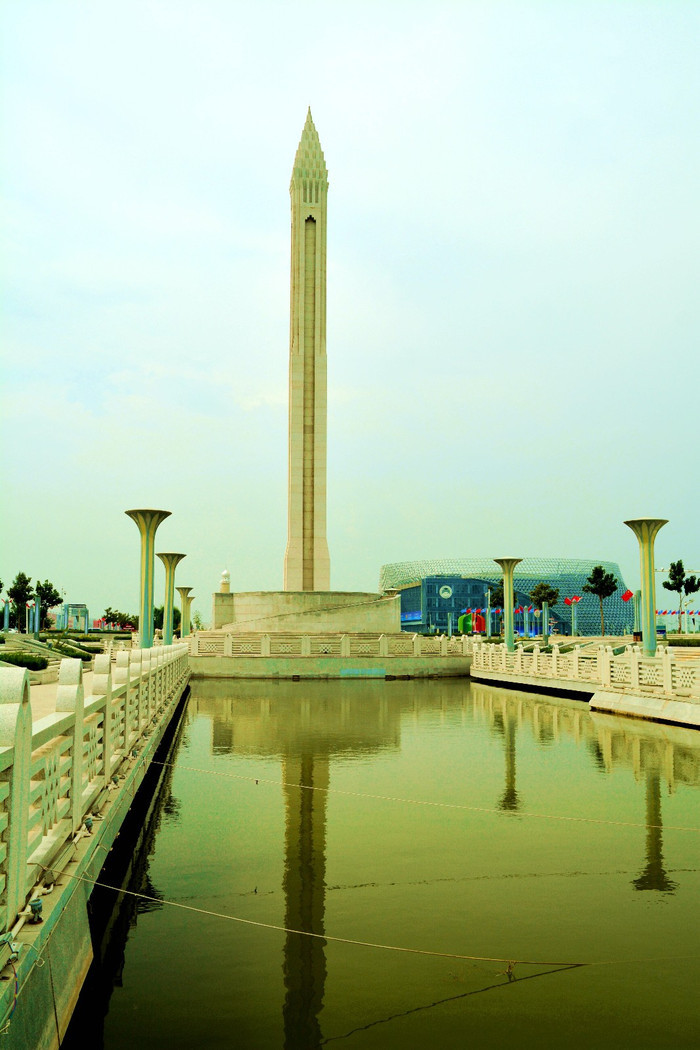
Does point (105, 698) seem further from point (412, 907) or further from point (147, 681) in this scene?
point (147, 681)

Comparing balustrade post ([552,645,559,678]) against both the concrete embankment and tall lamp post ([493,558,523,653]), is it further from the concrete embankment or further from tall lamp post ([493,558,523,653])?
the concrete embankment

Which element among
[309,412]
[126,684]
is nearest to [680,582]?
[309,412]

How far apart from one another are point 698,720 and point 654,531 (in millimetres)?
7813

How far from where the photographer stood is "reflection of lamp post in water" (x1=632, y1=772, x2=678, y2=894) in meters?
5.98

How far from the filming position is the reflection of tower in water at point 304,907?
3.97 m

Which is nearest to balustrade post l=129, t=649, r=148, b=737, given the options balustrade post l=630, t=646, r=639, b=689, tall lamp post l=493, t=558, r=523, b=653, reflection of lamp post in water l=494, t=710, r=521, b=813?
reflection of lamp post in water l=494, t=710, r=521, b=813

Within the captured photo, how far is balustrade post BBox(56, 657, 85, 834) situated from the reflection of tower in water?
1463 mm

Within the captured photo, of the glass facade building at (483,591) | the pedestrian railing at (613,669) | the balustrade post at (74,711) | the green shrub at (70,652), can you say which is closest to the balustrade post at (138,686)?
the balustrade post at (74,711)

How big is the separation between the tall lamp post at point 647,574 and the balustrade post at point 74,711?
1791cm

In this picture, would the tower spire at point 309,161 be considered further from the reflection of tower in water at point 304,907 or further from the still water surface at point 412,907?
the reflection of tower in water at point 304,907

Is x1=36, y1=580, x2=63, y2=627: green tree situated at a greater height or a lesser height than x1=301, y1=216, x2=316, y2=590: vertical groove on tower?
lesser

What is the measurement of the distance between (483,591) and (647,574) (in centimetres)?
8233

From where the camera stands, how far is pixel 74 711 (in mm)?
4617

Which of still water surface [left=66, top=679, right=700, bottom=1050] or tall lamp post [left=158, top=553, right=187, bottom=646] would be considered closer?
still water surface [left=66, top=679, right=700, bottom=1050]
